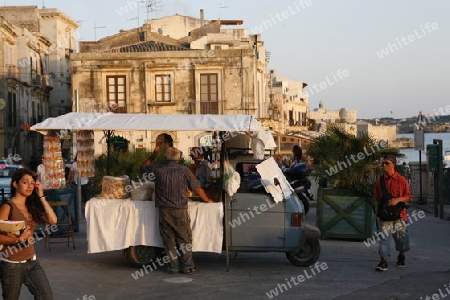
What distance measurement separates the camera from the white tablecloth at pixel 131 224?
34.6 feet

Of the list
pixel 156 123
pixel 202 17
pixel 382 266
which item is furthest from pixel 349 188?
pixel 202 17

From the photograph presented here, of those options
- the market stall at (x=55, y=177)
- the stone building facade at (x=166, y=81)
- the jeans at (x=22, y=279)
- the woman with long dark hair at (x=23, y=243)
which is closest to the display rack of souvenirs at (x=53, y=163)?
the market stall at (x=55, y=177)

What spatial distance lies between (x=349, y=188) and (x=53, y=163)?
5.80 m

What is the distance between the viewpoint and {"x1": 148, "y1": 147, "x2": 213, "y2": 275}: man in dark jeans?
1027 centimetres

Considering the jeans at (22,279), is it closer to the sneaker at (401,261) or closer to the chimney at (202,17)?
the sneaker at (401,261)

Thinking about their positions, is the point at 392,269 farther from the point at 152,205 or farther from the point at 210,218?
the point at 152,205

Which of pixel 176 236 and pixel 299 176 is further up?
pixel 299 176

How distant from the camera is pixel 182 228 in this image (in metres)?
10.3

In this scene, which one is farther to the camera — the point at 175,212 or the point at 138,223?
the point at 138,223

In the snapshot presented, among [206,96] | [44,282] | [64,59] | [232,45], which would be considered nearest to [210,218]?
[44,282]

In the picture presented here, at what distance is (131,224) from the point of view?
1062 centimetres

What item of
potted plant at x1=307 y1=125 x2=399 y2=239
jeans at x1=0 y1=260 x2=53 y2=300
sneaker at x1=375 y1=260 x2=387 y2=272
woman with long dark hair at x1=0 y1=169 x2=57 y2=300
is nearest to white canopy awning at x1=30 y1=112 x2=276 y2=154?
potted plant at x1=307 y1=125 x2=399 y2=239

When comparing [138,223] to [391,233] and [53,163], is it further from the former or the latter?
[53,163]

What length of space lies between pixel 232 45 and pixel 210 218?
37.7 meters
